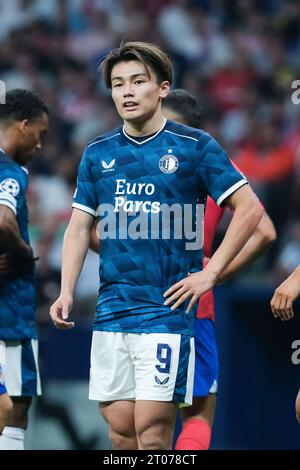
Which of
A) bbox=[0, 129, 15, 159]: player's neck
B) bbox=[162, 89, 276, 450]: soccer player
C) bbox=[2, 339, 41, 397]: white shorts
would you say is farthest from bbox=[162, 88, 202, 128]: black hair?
bbox=[2, 339, 41, 397]: white shorts

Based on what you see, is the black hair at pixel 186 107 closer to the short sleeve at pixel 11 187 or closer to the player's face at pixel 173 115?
the player's face at pixel 173 115

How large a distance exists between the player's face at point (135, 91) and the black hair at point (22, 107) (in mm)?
1108

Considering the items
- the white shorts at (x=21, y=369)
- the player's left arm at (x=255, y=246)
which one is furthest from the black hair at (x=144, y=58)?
the white shorts at (x=21, y=369)

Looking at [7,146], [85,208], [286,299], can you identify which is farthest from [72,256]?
[7,146]

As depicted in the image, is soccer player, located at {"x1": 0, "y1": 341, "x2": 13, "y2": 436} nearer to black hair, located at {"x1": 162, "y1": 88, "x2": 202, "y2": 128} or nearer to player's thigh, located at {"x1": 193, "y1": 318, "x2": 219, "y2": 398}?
player's thigh, located at {"x1": 193, "y1": 318, "x2": 219, "y2": 398}

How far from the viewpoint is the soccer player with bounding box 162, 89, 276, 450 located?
18.8 feet

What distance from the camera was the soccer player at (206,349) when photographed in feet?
18.8

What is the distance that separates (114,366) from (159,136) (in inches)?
42.3

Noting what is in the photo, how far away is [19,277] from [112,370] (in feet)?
3.96

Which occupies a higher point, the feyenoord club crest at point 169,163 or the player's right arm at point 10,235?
the feyenoord club crest at point 169,163

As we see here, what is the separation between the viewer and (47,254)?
919 centimetres

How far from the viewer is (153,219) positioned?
5055mm
